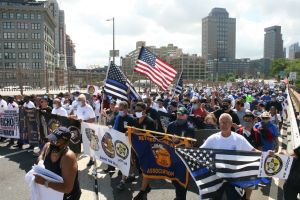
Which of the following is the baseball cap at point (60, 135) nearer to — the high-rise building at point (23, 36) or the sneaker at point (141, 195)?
the sneaker at point (141, 195)

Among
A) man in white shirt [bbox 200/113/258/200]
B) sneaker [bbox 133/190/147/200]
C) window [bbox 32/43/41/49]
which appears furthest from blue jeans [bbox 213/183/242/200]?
window [bbox 32/43/41/49]

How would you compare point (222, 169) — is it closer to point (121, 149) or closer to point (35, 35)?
point (121, 149)

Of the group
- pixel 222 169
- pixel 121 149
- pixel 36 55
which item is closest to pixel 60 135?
pixel 222 169

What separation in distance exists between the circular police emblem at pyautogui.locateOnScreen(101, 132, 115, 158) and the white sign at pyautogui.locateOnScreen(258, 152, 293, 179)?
126 inches

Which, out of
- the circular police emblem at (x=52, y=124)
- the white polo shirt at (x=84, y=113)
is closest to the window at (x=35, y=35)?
the circular police emblem at (x=52, y=124)

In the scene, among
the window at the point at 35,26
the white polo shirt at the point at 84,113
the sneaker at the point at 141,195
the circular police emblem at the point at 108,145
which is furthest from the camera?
the window at the point at 35,26

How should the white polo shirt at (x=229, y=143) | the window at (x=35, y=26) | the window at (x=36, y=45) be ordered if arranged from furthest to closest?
the window at (x=35, y=26), the window at (x=36, y=45), the white polo shirt at (x=229, y=143)

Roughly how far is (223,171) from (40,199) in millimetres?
2652

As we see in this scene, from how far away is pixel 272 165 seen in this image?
16.8ft

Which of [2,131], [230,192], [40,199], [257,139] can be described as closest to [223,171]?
[230,192]

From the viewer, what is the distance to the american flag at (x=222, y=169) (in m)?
5.21

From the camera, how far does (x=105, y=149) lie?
291 inches

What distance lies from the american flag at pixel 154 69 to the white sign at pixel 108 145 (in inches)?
238

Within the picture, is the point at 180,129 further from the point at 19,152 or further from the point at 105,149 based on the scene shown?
the point at 19,152
